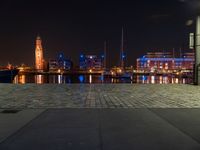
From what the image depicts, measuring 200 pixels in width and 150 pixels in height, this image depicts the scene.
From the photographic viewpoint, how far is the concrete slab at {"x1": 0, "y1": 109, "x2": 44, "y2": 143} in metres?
8.25

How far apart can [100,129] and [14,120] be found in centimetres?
262

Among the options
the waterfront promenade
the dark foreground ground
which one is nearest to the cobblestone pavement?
the waterfront promenade

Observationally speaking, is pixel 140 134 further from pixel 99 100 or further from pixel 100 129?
pixel 99 100

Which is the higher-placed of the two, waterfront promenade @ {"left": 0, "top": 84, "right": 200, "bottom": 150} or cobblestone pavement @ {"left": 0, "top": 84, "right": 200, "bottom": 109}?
cobblestone pavement @ {"left": 0, "top": 84, "right": 200, "bottom": 109}

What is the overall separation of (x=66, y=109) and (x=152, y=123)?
373 cm

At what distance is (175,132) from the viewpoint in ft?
26.7

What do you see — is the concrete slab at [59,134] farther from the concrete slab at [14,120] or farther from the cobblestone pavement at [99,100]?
the cobblestone pavement at [99,100]

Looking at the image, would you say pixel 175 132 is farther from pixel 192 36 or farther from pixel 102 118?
pixel 192 36

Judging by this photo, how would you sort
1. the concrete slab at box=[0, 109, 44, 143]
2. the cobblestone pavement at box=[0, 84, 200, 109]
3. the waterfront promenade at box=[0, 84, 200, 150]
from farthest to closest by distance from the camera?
the cobblestone pavement at box=[0, 84, 200, 109]
the concrete slab at box=[0, 109, 44, 143]
the waterfront promenade at box=[0, 84, 200, 150]

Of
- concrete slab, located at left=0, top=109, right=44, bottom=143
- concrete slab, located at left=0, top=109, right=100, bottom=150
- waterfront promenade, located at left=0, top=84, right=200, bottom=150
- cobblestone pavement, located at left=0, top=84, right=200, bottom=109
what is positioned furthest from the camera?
cobblestone pavement, located at left=0, top=84, right=200, bottom=109

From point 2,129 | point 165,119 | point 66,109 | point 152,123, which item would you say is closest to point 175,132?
point 152,123

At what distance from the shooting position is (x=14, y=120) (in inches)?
384

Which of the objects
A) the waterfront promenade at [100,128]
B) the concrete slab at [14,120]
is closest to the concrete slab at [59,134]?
the waterfront promenade at [100,128]

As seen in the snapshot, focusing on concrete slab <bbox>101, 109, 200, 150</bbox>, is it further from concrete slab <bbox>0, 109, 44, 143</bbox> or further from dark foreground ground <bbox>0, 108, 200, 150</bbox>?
concrete slab <bbox>0, 109, 44, 143</bbox>
